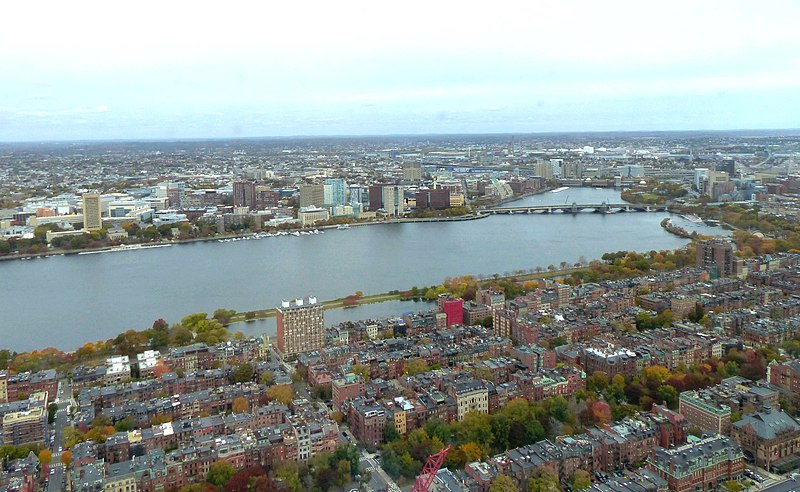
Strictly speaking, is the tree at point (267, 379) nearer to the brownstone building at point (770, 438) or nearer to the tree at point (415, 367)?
the tree at point (415, 367)

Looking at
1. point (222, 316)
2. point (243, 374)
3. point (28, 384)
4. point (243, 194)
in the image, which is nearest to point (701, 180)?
point (243, 194)

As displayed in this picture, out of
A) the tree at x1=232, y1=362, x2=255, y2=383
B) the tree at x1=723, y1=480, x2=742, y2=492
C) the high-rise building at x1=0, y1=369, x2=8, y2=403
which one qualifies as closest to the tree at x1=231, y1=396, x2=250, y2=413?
the tree at x1=232, y1=362, x2=255, y2=383

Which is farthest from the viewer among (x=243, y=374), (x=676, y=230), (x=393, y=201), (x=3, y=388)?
(x=393, y=201)

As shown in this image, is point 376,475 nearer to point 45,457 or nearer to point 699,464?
point 699,464

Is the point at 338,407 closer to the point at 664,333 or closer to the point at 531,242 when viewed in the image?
the point at 664,333

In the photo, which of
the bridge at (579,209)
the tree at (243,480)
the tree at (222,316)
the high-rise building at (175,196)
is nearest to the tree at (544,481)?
the tree at (243,480)

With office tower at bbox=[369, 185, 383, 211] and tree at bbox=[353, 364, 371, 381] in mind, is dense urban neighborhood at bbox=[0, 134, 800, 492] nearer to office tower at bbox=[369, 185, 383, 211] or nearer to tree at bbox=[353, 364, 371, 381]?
tree at bbox=[353, 364, 371, 381]

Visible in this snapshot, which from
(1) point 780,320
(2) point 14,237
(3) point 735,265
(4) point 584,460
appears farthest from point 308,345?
(2) point 14,237
